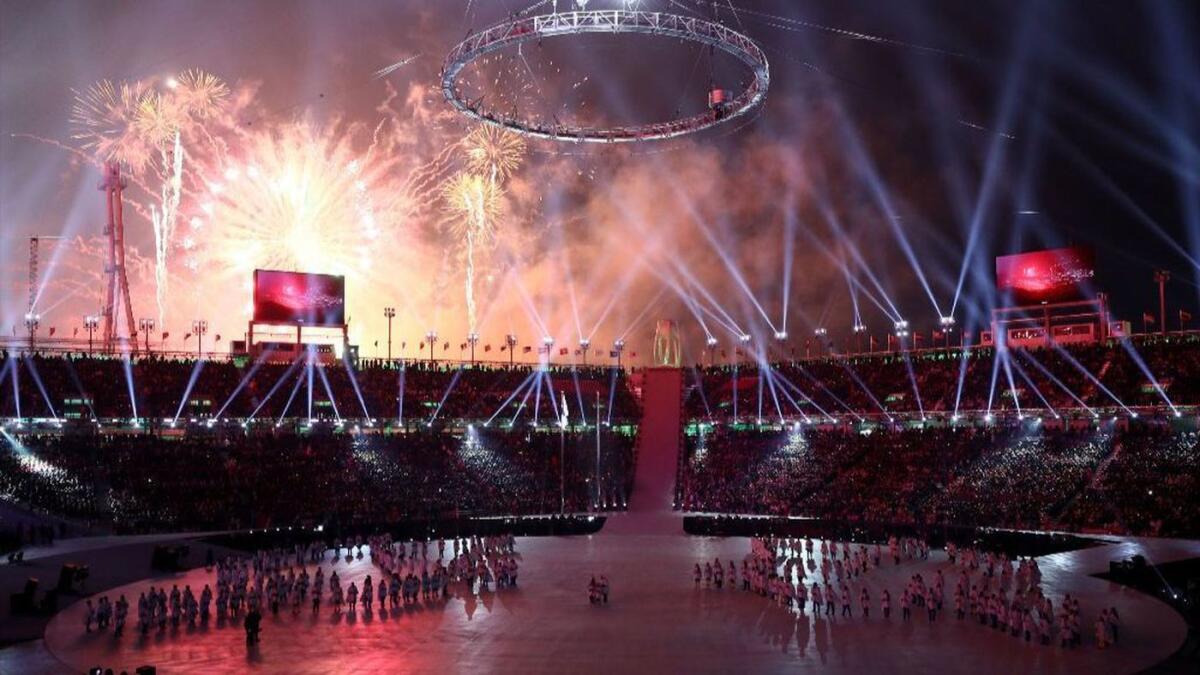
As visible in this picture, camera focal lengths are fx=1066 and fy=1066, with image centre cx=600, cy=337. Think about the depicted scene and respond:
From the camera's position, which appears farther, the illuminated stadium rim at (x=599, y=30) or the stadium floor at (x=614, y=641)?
the illuminated stadium rim at (x=599, y=30)

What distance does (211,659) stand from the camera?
2803 cm

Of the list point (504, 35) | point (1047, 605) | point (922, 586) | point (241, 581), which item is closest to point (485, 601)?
point (241, 581)

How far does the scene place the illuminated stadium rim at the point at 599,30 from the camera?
3816 cm

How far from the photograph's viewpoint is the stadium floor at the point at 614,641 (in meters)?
27.0

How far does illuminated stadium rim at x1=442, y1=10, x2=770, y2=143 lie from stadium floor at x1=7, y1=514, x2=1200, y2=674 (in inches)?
798

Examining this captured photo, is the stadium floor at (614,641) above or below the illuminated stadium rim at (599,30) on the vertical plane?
below

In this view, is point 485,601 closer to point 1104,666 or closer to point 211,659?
point 211,659

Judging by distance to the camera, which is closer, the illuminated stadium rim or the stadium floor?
the stadium floor

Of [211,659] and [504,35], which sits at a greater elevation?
[504,35]

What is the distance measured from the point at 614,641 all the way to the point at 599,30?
69.2 ft

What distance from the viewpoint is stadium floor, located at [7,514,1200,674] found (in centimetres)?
2705

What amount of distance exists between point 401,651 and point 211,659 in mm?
4914

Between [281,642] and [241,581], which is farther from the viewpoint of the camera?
[241,581]

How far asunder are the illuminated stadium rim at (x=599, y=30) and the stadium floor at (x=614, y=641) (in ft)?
66.5
